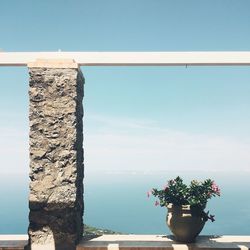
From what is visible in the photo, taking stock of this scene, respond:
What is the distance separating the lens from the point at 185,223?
12.6 feet

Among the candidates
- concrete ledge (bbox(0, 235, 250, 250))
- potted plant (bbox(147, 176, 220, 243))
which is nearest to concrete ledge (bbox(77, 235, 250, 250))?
concrete ledge (bbox(0, 235, 250, 250))

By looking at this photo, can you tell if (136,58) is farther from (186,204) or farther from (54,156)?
(186,204)

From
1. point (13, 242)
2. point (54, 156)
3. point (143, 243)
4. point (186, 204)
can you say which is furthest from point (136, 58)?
point (13, 242)

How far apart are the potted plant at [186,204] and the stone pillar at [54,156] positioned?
2.89 ft

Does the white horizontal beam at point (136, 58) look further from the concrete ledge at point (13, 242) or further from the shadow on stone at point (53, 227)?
the concrete ledge at point (13, 242)

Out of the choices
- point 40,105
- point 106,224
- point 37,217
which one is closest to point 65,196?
point 37,217

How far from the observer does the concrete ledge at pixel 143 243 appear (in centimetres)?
373

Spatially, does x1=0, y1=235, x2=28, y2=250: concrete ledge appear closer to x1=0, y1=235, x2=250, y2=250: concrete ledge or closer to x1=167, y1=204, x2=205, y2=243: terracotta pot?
Answer: x1=0, y1=235, x2=250, y2=250: concrete ledge

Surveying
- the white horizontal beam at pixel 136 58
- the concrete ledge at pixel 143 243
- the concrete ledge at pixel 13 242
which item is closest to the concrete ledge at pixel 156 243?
the concrete ledge at pixel 143 243

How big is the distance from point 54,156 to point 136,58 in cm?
126

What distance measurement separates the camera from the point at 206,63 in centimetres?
385

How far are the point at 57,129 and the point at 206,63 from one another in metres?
1.61

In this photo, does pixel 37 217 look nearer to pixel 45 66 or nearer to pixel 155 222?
pixel 45 66

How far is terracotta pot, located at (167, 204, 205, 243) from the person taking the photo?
3.83 meters
